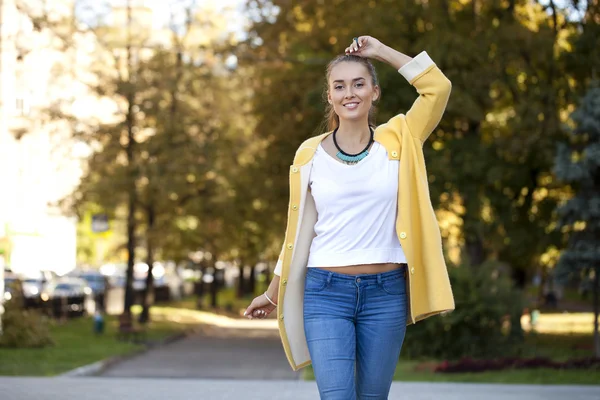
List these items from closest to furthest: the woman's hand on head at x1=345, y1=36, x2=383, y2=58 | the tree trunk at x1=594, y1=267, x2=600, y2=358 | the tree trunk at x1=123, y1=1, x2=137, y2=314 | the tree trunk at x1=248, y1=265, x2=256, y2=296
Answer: the woman's hand on head at x1=345, y1=36, x2=383, y2=58
the tree trunk at x1=594, y1=267, x2=600, y2=358
the tree trunk at x1=123, y1=1, x2=137, y2=314
the tree trunk at x1=248, y1=265, x2=256, y2=296

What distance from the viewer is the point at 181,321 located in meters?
35.8

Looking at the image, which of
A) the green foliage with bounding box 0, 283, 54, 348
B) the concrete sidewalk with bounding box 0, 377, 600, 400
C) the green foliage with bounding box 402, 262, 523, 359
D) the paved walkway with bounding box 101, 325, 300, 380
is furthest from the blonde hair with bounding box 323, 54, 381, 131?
the green foliage with bounding box 0, 283, 54, 348

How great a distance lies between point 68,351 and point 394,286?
16.2 metres

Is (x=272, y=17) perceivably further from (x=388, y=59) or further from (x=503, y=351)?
(x=388, y=59)

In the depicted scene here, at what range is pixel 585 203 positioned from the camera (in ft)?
62.5

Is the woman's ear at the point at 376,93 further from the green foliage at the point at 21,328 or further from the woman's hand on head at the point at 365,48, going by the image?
the green foliage at the point at 21,328

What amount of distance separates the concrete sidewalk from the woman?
19.0ft

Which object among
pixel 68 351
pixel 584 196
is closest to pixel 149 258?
pixel 68 351

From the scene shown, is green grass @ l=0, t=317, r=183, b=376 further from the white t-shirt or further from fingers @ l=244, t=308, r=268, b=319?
the white t-shirt

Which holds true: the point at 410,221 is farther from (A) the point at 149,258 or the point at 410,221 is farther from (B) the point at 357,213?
(A) the point at 149,258

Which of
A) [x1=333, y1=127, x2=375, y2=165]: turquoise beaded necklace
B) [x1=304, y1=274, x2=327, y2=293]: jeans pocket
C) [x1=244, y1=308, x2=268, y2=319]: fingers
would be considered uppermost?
[x1=333, y1=127, x2=375, y2=165]: turquoise beaded necklace

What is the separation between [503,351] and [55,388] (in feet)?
34.2

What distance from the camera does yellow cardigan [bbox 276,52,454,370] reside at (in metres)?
4.73

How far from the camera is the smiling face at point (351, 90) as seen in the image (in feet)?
15.8
